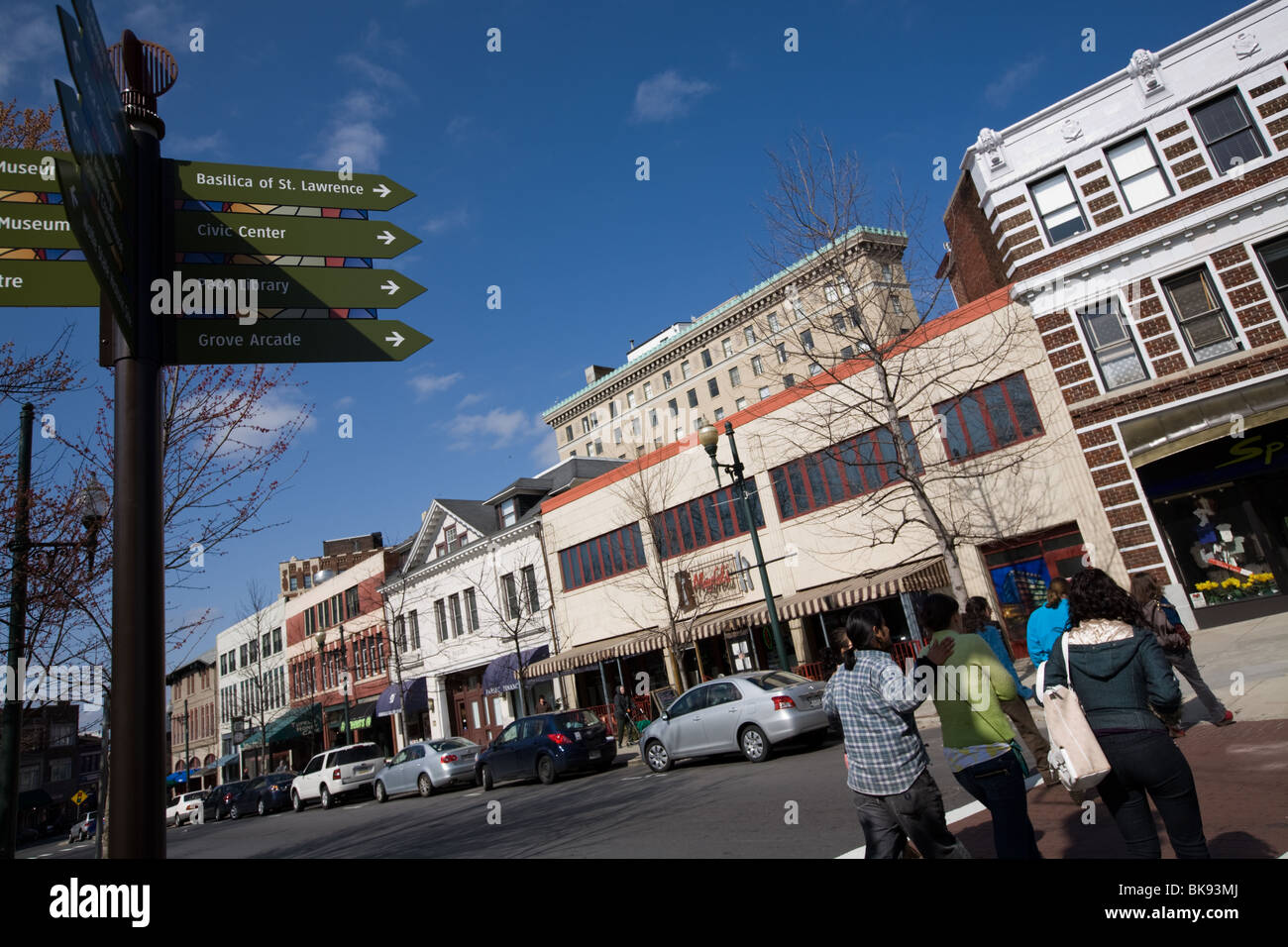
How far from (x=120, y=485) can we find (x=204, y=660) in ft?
222

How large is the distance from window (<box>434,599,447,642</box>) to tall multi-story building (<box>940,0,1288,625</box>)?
26.7 meters

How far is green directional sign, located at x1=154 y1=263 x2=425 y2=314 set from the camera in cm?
331

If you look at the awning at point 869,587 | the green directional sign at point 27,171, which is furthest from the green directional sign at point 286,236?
the awning at point 869,587

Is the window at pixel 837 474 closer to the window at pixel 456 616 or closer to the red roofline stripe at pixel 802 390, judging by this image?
the red roofline stripe at pixel 802 390

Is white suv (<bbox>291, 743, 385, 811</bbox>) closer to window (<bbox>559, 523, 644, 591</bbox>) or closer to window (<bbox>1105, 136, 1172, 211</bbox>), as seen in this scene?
window (<bbox>559, 523, 644, 591</bbox>)

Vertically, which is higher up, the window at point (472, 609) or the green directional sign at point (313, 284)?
the window at point (472, 609)

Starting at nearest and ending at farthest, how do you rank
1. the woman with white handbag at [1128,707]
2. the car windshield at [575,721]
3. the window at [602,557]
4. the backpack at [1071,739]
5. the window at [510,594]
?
1. the woman with white handbag at [1128,707]
2. the backpack at [1071,739]
3. the car windshield at [575,721]
4. the window at [602,557]
5. the window at [510,594]

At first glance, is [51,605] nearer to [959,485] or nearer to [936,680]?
[936,680]

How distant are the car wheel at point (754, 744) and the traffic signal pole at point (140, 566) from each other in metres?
11.9

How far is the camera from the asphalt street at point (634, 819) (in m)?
7.84

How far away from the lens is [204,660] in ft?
198

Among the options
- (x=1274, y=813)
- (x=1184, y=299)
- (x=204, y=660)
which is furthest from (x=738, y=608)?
(x=204, y=660)

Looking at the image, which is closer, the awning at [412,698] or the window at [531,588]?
the window at [531,588]
